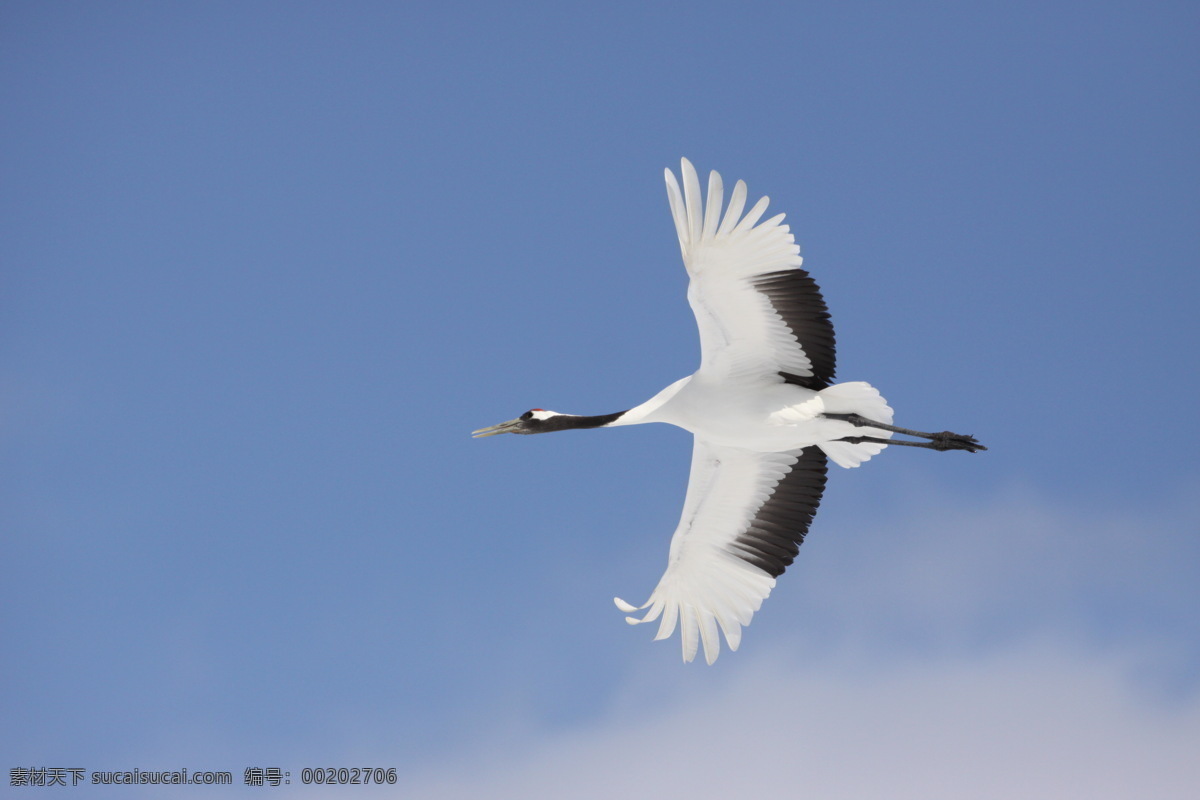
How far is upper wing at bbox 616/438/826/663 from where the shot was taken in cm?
1338

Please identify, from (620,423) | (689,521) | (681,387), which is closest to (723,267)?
(681,387)

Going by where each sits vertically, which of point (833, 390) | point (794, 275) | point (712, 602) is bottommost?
point (712, 602)

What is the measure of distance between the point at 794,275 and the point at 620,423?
270cm

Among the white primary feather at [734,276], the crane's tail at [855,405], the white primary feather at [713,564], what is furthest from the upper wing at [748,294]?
the white primary feather at [713,564]

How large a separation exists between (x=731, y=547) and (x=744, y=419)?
182 centimetres

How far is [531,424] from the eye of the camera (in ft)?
45.0

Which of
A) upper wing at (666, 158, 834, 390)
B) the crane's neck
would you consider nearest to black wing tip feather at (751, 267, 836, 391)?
upper wing at (666, 158, 834, 390)

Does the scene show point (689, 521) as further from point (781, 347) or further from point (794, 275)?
point (794, 275)

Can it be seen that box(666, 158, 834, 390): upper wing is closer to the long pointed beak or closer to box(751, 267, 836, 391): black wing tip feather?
box(751, 267, 836, 391): black wing tip feather

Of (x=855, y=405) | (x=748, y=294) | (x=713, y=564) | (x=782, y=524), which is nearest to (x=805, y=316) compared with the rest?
(x=748, y=294)

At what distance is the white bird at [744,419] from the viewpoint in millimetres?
11445

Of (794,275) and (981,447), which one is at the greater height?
(794,275)

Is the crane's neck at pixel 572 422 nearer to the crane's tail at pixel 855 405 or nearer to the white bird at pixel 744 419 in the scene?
the white bird at pixel 744 419

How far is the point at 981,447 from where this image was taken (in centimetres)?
1280
